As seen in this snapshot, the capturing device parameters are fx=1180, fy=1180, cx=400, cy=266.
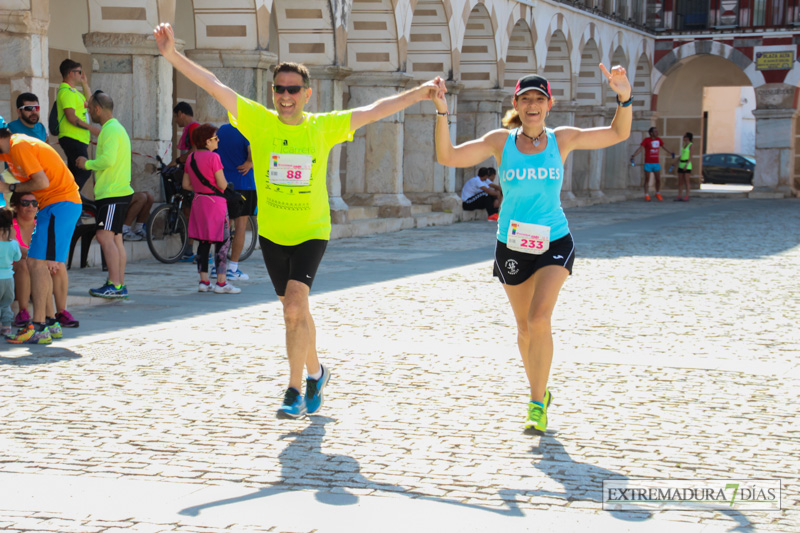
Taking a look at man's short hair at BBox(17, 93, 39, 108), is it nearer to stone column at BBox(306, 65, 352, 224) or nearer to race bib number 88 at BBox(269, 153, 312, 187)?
race bib number 88 at BBox(269, 153, 312, 187)

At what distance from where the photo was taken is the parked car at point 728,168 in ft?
143

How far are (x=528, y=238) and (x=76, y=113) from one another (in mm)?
7368

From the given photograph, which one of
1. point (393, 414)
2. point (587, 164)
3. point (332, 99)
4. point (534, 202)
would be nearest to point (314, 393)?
point (393, 414)

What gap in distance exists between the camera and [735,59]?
3431 cm

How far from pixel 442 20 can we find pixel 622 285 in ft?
35.4

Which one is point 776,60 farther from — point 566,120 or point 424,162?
point 424,162

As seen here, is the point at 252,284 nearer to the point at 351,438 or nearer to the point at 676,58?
the point at 351,438

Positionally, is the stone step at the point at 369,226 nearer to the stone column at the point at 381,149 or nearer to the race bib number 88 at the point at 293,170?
the stone column at the point at 381,149

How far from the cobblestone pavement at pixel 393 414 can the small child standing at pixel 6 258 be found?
47 centimetres

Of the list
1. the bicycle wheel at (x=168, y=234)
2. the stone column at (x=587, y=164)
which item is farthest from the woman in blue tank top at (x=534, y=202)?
the stone column at (x=587, y=164)

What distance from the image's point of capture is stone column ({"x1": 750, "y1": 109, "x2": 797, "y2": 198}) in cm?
3328

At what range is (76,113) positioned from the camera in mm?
11508

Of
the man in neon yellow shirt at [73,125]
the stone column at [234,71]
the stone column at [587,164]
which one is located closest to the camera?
the man in neon yellow shirt at [73,125]

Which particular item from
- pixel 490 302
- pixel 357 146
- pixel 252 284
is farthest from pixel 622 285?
pixel 357 146
